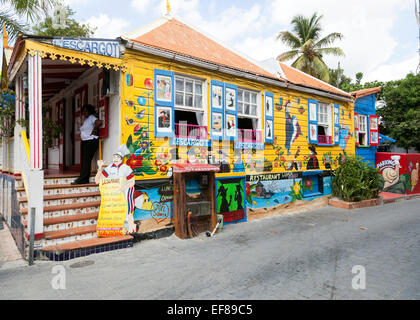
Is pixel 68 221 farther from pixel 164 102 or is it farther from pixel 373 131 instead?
pixel 373 131

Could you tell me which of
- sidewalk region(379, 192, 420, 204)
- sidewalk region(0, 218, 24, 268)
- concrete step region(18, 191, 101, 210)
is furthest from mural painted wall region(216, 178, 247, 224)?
sidewalk region(379, 192, 420, 204)

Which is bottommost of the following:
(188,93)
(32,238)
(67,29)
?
(32,238)

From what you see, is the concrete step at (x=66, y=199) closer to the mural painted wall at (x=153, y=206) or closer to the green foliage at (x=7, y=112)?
Answer: the mural painted wall at (x=153, y=206)

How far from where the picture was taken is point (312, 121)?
10.4m

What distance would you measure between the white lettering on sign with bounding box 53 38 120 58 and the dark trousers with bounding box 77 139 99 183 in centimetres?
196

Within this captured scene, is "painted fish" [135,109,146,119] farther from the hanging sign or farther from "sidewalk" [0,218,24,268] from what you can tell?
"sidewalk" [0,218,24,268]

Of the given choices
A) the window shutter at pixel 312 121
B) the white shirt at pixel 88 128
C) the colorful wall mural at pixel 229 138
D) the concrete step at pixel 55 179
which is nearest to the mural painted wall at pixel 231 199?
the colorful wall mural at pixel 229 138

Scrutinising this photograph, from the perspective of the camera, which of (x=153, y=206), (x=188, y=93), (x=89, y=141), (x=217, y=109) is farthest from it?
(x=217, y=109)

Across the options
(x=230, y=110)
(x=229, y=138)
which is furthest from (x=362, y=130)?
(x=229, y=138)

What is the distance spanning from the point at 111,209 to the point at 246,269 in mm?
2929

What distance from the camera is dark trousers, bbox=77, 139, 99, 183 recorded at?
6.30m

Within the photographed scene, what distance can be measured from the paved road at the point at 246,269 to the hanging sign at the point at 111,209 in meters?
0.54

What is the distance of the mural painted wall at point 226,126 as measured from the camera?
6.25m
